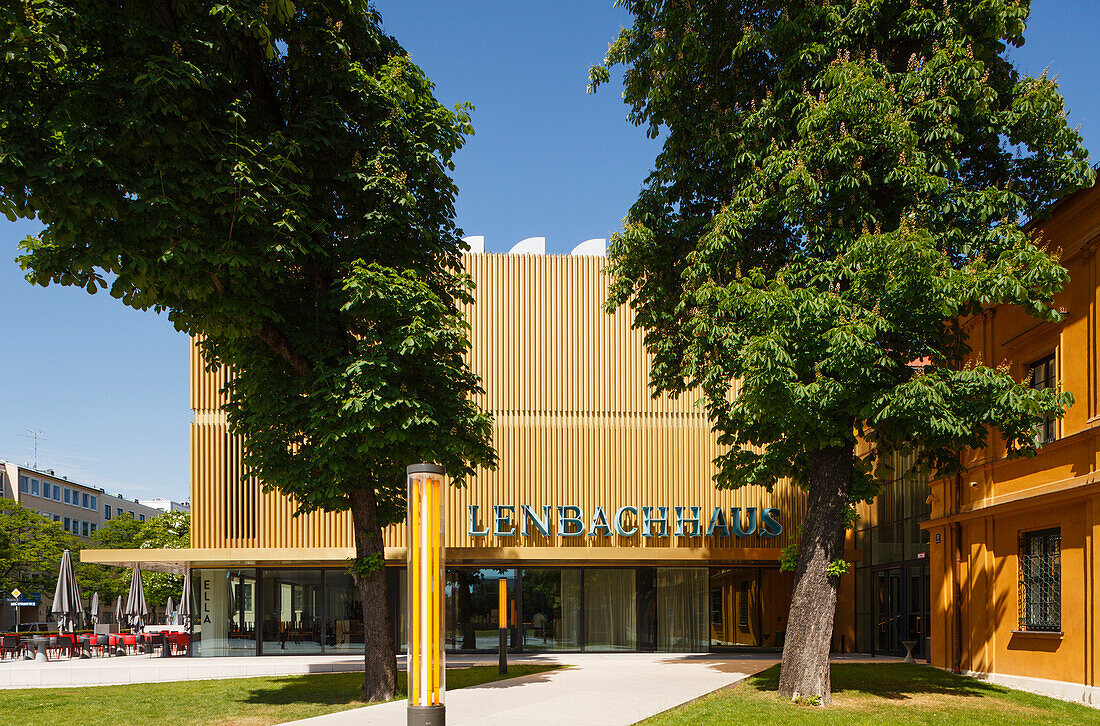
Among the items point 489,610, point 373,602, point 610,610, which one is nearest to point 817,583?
point 373,602

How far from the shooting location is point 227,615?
2562 centimetres

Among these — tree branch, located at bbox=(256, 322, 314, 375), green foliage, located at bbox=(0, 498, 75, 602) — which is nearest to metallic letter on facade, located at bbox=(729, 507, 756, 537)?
tree branch, located at bbox=(256, 322, 314, 375)

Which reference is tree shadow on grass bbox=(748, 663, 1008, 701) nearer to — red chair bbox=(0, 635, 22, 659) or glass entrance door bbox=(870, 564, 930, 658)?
glass entrance door bbox=(870, 564, 930, 658)

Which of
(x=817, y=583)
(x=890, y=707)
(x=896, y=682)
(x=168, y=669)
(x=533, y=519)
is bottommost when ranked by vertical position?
(x=168, y=669)

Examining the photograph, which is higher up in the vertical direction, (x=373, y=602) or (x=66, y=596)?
(x=373, y=602)

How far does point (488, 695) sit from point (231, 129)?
31.1 ft

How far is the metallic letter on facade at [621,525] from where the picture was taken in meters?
24.8

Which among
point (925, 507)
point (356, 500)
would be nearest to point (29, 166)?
point (356, 500)

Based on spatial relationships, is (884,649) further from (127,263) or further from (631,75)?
(127,263)

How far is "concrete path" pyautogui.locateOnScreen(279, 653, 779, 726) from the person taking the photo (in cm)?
1214

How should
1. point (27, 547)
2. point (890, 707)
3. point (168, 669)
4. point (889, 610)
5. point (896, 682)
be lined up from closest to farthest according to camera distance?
point (890, 707)
point (896, 682)
point (168, 669)
point (889, 610)
point (27, 547)

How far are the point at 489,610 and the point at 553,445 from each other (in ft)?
16.2

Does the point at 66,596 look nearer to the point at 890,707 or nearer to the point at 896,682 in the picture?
the point at 896,682

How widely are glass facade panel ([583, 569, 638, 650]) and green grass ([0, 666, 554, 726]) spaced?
Answer: 5.89m
